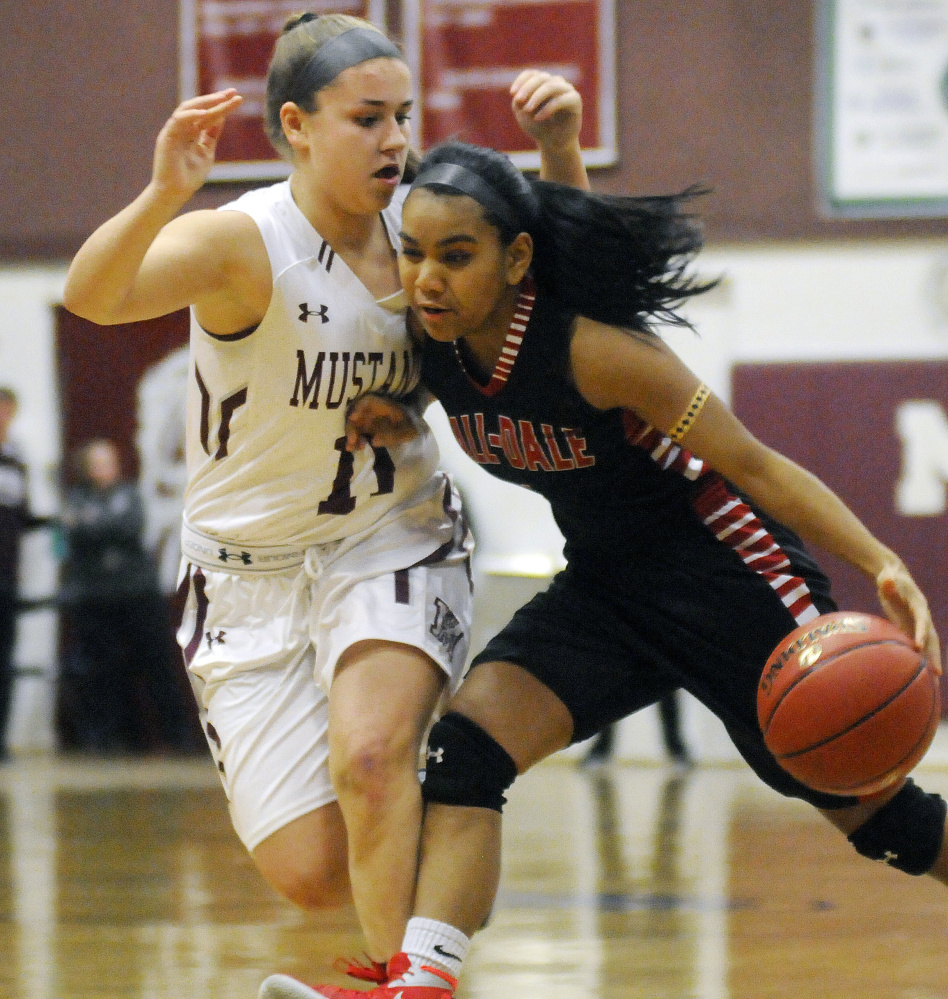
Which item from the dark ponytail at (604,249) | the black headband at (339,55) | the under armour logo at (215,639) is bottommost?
the under armour logo at (215,639)

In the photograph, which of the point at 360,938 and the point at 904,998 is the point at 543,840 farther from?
the point at 904,998

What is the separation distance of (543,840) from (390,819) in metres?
2.79

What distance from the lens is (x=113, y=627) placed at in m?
8.09

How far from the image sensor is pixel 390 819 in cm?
266

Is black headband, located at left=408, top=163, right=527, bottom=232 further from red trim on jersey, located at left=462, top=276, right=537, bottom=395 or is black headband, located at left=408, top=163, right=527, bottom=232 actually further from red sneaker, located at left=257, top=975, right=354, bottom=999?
red sneaker, located at left=257, top=975, right=354, bottom=999

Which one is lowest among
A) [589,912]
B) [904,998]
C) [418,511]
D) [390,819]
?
[589,912]

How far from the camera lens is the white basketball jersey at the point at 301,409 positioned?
278 centimetres

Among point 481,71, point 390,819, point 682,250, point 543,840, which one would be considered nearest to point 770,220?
point 481,71

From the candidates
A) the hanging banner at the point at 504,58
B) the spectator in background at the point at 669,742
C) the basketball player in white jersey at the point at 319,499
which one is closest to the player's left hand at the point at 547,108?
the basketball player in white jersey at the point at 319,499

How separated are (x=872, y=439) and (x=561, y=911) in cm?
444

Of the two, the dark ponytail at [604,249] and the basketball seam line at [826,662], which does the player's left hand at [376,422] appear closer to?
the dark ponytail at [604,249]

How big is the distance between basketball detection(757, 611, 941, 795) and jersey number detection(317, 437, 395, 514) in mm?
834

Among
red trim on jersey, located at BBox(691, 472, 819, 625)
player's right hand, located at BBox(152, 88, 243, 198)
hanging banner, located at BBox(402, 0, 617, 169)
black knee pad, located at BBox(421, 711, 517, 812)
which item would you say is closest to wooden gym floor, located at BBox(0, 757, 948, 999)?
black knee pad, located at BBox(421, 711, 517, 812)

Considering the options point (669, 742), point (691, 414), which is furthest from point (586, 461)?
point (669, 742)
